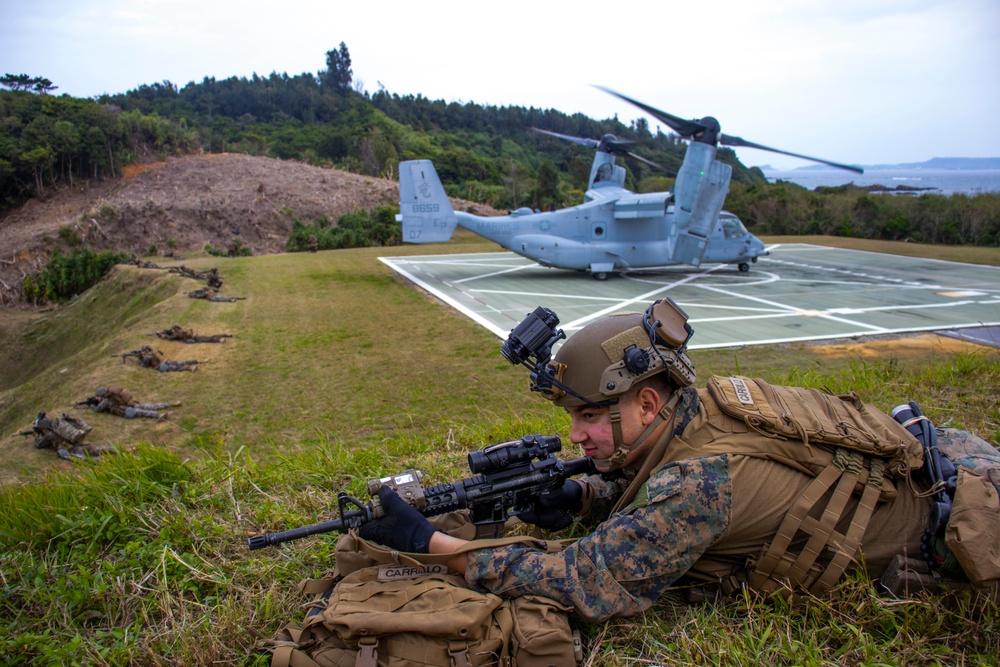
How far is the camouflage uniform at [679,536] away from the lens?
2.17 metres

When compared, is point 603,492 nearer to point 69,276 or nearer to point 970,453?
point 970,453

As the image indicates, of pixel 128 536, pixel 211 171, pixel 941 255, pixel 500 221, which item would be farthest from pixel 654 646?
pixel 211 171

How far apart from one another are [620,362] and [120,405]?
8709 mm

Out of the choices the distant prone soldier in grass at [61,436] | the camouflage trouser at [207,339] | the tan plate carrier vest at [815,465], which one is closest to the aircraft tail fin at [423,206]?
the camouflage trouser at [207,339]

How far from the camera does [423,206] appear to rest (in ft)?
59.0

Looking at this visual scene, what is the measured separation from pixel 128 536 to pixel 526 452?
2.11 m

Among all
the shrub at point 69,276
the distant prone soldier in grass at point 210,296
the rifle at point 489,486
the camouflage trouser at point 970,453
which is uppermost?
the camouflage trouser at point 970,453

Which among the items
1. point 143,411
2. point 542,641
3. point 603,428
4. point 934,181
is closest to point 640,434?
point 603,428

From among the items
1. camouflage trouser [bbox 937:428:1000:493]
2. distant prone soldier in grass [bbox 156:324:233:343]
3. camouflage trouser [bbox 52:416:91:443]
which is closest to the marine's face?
camouflage trouser [bbox 937:428:1000:493]

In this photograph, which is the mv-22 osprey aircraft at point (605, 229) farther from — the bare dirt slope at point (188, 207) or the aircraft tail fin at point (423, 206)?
the bare dirt slope at point (188, 207)

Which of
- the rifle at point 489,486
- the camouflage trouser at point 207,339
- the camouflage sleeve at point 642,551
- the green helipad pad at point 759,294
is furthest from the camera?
the green helipad pad at point 759,294

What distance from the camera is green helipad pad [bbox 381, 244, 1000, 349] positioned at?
1217 centimetres

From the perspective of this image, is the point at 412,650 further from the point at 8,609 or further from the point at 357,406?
the point at 357,406

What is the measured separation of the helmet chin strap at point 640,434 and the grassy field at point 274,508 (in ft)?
2.16
